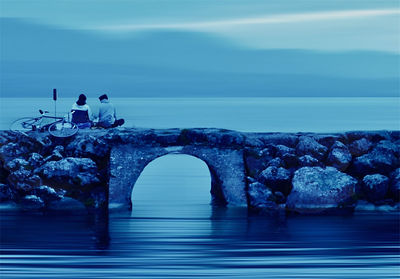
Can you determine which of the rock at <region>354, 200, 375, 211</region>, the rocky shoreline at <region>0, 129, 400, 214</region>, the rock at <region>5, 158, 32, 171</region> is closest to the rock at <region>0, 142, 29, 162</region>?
the rocky shoreline at <region>0, 129, 400, 214</region>

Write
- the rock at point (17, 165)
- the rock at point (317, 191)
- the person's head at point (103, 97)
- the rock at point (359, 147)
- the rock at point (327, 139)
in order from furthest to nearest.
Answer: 1. the person's head at point (103, 97)
2. the rock at point (327, 139)
3. the rock at point (359, 147)
4. the rock at point (17, 165)
5. the rock at point (317, 191)

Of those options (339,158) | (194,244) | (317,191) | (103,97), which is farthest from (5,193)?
(339,158)

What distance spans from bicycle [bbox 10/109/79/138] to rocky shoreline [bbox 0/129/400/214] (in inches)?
6.2

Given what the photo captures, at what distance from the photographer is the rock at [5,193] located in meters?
19.6

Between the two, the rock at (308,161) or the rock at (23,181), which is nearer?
the rock at (23,181)

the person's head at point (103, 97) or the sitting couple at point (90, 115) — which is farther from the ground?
the person's head at point (103, 97)

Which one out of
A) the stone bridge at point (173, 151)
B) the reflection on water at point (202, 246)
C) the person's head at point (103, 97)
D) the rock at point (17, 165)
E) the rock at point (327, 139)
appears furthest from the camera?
the person's head at point (103, 97)

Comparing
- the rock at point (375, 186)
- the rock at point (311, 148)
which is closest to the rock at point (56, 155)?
the rock at point (311, 148)

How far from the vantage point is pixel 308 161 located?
1953 cm

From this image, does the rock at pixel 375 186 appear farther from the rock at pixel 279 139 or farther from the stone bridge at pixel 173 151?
the stone bridge at pixel 173 151

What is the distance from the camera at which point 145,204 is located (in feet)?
69.6

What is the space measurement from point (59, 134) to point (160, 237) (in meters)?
4.01

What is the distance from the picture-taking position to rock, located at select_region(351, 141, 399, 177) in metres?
19.7

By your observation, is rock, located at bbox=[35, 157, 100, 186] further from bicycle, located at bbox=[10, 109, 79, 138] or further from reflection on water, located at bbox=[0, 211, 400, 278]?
reflection on water, located at bbox=[0, 211, 400, 278]
